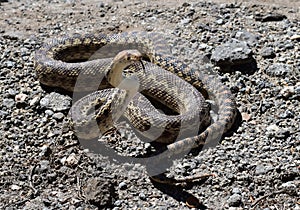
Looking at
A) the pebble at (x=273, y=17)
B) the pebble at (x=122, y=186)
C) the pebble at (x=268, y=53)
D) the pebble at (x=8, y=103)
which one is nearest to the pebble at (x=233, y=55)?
the pebble at (x=268, y=53)

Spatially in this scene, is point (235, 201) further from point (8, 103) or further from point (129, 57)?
point (8, 103)

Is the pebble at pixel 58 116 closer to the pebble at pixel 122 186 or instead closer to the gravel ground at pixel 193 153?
the gravel ground at pixel 193 153

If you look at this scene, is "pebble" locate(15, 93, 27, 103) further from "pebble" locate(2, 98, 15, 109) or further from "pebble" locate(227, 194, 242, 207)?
"pebble" locate(227, 194, 242, 207)

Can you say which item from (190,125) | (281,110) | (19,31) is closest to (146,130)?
(190,125)

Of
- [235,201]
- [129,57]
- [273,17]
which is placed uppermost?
[129,57]

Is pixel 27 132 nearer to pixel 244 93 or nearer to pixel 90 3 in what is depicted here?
pixel 244 93

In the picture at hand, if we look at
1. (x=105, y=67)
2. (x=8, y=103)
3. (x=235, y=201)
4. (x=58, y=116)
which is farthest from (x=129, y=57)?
(x=8, y=103)

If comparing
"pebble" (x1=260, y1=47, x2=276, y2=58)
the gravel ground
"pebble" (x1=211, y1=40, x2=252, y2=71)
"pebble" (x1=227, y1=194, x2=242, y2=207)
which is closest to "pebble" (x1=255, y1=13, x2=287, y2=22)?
the gravel ground
